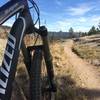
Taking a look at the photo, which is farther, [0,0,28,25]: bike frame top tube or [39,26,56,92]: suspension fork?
[39,26,56,92]: suspension fork

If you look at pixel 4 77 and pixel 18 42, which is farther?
pixel 18 42

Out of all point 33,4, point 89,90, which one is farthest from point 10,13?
point 89,90

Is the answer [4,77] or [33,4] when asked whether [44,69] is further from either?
[4,77]

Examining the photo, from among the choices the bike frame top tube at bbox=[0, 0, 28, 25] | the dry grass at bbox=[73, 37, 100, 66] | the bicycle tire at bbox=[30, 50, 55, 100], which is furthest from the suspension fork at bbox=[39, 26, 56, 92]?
the dry grass at bbox=[73, 37, 100, 66]

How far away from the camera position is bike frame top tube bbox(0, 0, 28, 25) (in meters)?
2.59

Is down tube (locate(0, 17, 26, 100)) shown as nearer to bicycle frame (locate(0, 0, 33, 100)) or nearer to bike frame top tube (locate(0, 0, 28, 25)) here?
bicycle frame (locate(0, 0, 33, 100))

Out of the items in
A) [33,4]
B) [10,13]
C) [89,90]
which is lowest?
[89,90]

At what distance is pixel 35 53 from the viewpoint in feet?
12.7

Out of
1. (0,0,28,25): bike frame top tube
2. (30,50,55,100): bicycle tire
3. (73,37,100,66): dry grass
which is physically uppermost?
(73,37,100,66): dry grass

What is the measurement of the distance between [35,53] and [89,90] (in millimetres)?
3830

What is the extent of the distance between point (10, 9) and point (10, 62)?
0.49 m

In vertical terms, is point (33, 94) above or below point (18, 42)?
below

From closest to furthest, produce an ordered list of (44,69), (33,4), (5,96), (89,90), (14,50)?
(5,96)
(14,50)
(33,4)
(44,69)
(89,90)

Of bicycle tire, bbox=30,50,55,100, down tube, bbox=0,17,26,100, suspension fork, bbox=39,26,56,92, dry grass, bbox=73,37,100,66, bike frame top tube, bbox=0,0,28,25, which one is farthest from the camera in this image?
dry grass, bbox=73,37,100,66
